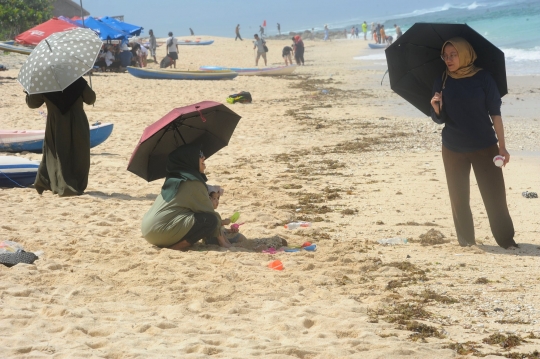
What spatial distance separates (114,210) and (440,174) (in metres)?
4.05

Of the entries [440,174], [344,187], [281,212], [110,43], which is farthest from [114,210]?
[110,43]

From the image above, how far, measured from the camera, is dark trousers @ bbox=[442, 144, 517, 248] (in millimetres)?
5559

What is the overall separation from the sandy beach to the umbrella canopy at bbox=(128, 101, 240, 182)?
0.68 metres

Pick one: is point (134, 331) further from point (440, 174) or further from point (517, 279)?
point (440, 174)

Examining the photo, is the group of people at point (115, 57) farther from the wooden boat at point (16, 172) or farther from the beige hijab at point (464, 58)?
the beige hijab at point (464, 58)

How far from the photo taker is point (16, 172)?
8188mm

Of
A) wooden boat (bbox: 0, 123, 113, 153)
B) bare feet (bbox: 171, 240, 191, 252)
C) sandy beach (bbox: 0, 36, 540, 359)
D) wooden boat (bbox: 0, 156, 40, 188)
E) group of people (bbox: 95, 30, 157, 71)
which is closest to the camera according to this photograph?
sandy beach (bbox: 0, 36, 540, 359)

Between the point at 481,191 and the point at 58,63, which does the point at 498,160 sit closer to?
the point at 481,191

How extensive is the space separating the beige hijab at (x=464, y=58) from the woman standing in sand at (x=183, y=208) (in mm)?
2175

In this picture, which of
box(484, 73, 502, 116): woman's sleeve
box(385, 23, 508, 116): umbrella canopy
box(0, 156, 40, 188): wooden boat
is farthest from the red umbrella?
box(484, 73, 502, 116): woman's sleeve

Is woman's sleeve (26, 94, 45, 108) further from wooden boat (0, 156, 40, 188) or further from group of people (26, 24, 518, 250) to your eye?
group of people (26, 24, 518, 250)

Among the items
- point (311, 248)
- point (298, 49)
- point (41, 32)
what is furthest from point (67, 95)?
point (298, 49)

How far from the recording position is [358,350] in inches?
147

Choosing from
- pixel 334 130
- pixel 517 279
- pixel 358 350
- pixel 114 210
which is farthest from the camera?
pixel 334 130
